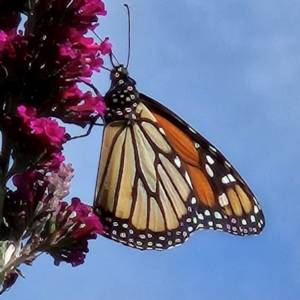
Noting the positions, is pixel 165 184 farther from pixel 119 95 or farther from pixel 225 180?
pixel 119 95

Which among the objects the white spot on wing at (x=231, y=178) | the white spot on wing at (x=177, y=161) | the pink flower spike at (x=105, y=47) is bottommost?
the pink flower spike at (x=105, y=47)

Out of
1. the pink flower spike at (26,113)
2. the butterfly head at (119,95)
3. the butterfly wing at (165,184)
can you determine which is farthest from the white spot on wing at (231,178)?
the pink flower spike at (26,113)

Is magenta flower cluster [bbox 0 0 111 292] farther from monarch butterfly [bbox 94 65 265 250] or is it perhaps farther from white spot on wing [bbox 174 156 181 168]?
white spot on wing [bbox 174 156 181 168]

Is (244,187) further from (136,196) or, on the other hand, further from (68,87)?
(68,87)

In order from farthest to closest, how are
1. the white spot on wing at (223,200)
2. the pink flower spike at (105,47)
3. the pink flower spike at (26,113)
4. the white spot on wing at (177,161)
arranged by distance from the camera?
1. the white spot on wing at (177,161)
2. the white spot on wing at (223,200)
3. the pink flower spike at (105,47)
4. the pink flower spike at (26,113)

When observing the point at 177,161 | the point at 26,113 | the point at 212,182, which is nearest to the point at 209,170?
the point at 212,182

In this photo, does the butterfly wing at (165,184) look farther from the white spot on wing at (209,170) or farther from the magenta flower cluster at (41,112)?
the magenta flower cluster at (41,112)

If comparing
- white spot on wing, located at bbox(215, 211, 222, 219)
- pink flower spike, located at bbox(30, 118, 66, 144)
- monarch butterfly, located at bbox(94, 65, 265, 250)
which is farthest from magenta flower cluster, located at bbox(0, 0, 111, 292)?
white spot on wing, located at bbox(215, 211, 222, 219)
